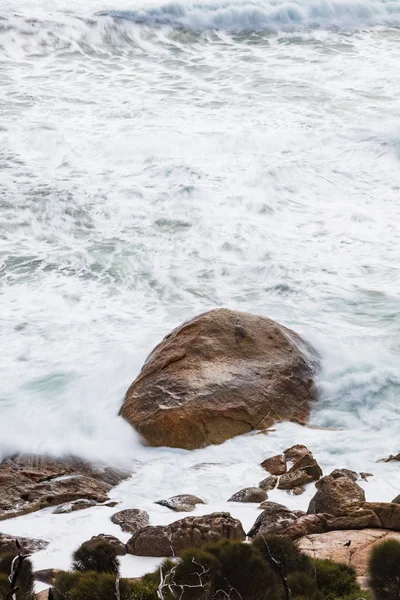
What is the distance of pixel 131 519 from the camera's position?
6.80m

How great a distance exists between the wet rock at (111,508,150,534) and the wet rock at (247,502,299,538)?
0.84m

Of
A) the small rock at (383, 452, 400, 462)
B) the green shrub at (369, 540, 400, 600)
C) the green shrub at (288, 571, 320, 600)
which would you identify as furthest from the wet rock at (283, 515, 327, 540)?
the small rock at (383, 452, 400, 462)

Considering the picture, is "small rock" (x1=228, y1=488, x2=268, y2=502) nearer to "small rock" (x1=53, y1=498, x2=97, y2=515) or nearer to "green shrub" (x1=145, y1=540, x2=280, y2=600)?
"small rock" (x1=53, y1=498, x2=97, y2=515)

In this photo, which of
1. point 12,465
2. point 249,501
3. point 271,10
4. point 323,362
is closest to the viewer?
point 249,501

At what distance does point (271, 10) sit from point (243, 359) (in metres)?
22.8

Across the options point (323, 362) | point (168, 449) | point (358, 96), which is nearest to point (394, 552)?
point (168, 449)

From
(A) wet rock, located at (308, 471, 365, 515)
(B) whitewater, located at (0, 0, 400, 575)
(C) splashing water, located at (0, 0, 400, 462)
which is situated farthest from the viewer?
(C) splashing water, located at (0, 0, 400, 462)

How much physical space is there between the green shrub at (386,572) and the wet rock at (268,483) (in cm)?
330

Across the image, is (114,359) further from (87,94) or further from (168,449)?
(87,94)

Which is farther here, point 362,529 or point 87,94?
point 87,94

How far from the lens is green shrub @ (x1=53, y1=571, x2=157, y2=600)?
414cm

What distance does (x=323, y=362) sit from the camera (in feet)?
32.9

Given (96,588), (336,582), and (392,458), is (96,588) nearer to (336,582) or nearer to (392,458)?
(336,582)

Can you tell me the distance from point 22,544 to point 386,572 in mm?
2927
